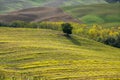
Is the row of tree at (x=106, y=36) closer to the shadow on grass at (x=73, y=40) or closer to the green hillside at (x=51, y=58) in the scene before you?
the green hillside at (x=51, y=58)

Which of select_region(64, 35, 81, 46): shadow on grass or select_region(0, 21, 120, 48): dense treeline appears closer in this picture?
select_region(64, 35, 81, 46): shadow on grass

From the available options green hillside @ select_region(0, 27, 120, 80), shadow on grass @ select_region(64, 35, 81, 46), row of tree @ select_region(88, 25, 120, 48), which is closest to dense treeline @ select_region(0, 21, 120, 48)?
row of tree @ select_region(88, 25, 120, 48)

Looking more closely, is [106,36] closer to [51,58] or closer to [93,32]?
[93,32]

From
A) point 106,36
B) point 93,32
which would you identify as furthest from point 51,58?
point 93,32

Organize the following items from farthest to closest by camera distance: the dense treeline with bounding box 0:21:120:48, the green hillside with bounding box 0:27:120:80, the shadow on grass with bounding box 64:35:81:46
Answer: the dense treeline with bounding box 0:21:120:48 → the shadow on grass with bounding box 64:35:81:46 → the green hillside with bounding box 0:27:120:80

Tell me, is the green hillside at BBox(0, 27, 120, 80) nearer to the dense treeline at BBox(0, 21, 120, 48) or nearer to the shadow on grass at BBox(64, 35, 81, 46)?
the shadow on grass at BBox(64, 35, 81, 46)

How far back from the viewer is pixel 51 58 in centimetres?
11844

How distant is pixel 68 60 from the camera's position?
4628 inches

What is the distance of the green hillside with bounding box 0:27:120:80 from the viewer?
320ft

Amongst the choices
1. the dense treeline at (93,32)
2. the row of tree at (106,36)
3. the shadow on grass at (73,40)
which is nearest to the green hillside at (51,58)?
the shadow on grass at (73,40)

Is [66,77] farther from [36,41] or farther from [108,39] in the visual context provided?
[108,39]

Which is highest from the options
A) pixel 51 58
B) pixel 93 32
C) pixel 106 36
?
pixel 93 32

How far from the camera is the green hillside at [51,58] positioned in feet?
320

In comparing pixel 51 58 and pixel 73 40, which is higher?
pixel 73 40
